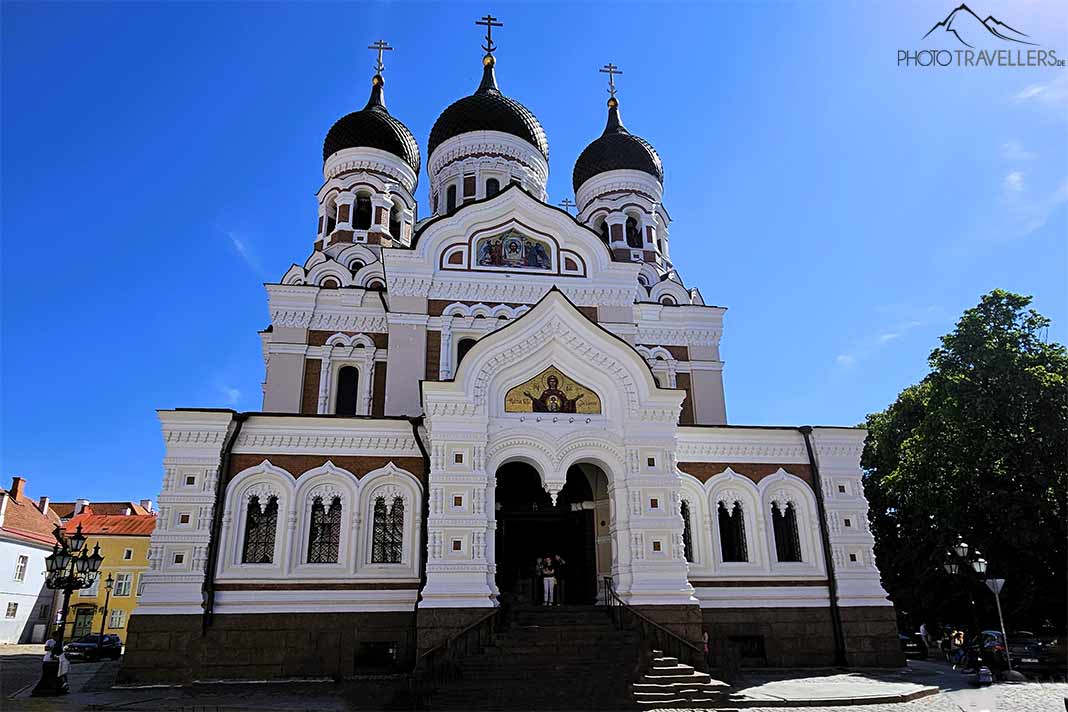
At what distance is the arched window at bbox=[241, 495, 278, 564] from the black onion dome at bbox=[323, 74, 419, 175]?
15288 mm

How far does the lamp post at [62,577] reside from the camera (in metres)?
12.8

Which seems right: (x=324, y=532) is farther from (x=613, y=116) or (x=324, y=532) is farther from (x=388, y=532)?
(x=613, y=116)

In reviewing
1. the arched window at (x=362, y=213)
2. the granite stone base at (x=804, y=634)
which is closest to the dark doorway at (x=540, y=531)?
the granite stone base at (x=804, y=634)

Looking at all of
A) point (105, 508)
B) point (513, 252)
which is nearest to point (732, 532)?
point (513, 252)

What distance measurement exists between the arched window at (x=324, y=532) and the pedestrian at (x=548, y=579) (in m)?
4.16

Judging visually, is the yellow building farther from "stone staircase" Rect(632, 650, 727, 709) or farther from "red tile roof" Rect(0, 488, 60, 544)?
"stone staircase" Rect(632, 650, 727, 709)

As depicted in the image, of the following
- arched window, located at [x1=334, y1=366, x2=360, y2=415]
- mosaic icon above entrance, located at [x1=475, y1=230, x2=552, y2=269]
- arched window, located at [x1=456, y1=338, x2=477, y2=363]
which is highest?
mosaic icon above entrance, located at [x1=475, y1=230, x2=552, y2=269]

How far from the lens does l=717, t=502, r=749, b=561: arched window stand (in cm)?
1634

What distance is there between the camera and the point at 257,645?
1393 centimetres

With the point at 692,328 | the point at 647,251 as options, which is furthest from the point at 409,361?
the point at 647,251

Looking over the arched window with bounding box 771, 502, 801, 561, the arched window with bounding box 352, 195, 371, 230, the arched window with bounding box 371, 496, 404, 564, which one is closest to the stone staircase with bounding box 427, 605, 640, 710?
the arched window with bounding box 371, 496, 404, 564

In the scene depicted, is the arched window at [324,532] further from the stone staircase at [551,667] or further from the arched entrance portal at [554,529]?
the stone staircase at [551,667]

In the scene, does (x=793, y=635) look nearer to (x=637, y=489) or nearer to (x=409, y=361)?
(x=637, y=489)

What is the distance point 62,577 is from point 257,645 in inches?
146
